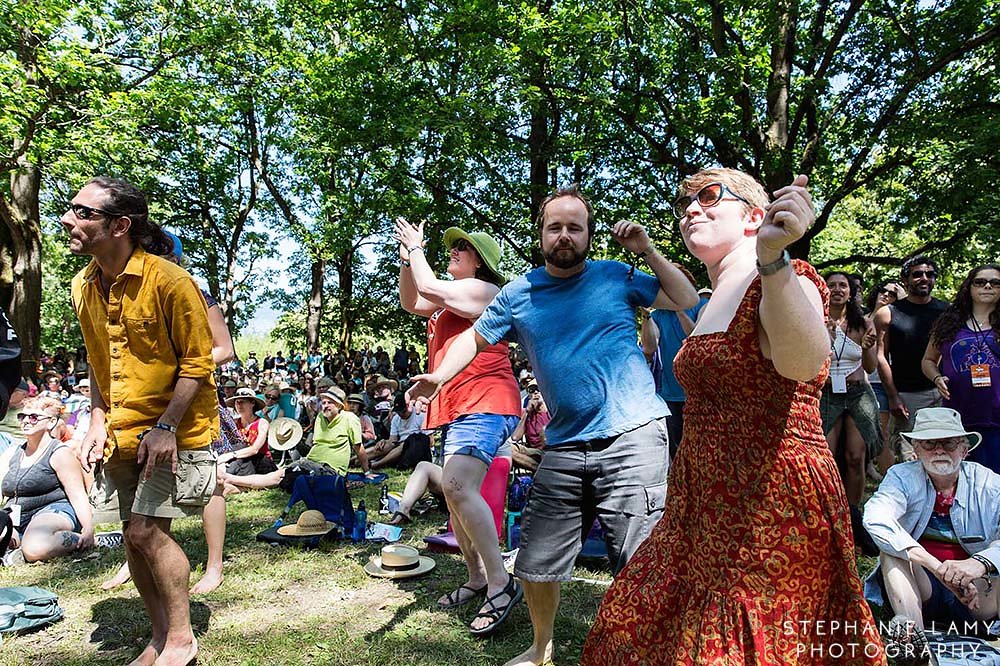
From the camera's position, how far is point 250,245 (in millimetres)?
24875

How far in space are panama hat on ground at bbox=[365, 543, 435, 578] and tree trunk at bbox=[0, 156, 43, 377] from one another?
1212 centimetres

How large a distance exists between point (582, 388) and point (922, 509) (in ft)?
6.49

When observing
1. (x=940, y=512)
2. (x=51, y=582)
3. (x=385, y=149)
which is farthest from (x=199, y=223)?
(x=940, y=512)

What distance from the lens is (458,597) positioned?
13.1 feet

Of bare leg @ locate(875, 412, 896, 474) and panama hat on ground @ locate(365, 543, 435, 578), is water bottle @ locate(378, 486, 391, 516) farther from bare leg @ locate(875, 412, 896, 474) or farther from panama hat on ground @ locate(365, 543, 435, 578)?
bare leg @ locate(875, 412, 896, 474)

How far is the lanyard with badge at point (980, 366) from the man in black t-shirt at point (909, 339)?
1.14 metres

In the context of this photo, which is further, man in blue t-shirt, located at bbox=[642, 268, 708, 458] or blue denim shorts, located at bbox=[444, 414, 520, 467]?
man in blue t-shirt, located at bbox=[642, 268, 708, 458]

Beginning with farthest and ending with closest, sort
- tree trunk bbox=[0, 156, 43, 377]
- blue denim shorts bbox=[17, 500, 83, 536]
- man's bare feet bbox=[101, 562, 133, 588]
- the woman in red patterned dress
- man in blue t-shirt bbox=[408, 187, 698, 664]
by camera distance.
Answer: tree trunk bbox=[0, 156, 43, 377] → blue denim shorts bbox=[17, 500, 83, 536] → man's bare feet bbox=[101, 562, 133, 588] → man in blue t-shirt bbox=[408, 187, 698, 664] → the woman in red patterned dress

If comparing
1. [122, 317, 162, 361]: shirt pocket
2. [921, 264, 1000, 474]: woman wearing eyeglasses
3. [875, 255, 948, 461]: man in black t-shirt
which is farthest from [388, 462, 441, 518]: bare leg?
[921, 264, 1000, 474]: woman wearing eyeglasses

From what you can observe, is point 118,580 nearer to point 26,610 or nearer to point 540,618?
point 26,610

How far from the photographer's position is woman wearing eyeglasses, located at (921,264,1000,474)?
13.8ft

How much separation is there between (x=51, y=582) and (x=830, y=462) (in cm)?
489

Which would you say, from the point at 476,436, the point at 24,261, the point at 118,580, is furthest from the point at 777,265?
the point at 24,261

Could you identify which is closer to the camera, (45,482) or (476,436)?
(476,436)
